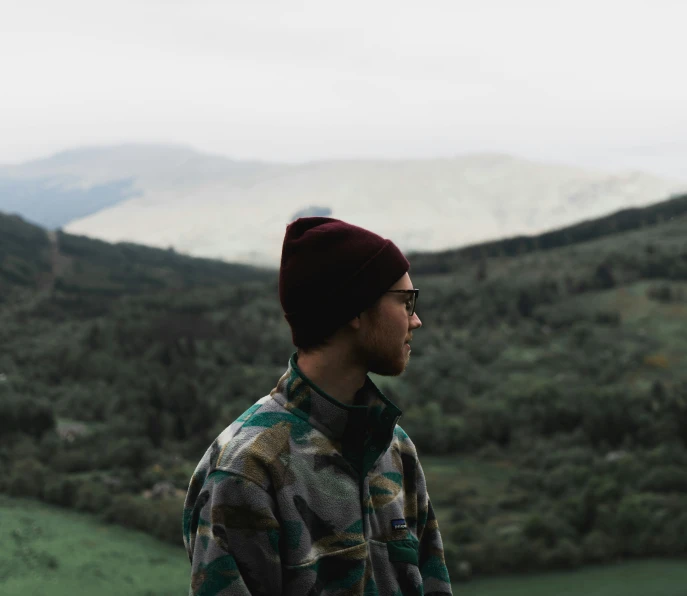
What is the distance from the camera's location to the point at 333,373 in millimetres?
2127

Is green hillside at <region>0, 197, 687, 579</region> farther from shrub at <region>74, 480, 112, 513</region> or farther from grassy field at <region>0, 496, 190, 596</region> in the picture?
grassy field at <region>0, 496, 190, 596</region>

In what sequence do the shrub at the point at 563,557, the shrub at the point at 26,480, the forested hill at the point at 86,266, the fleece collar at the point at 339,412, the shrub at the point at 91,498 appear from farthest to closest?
the forested hill at the point at 86,266
the shrub at the point at 563,557
the shrub at the point at 26,480
the shrub at the point at 91,498
the fleece collar at the point at 339,412

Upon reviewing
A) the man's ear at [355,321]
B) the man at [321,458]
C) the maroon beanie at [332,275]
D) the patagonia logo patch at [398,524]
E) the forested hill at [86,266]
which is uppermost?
the maroon beanie at [332,275]

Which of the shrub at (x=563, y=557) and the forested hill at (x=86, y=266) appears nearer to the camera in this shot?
the shrub at (x=563, y=557)

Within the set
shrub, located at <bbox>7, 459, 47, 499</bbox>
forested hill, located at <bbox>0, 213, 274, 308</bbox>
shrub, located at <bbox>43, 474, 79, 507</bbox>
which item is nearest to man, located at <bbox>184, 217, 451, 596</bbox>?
shrub, located at <bbox>7, 459, 47, 499</bbox>

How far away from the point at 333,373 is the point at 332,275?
21cm

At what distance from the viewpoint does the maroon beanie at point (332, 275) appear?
2090 mm

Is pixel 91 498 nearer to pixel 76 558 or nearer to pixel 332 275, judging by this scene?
pixel 76 558

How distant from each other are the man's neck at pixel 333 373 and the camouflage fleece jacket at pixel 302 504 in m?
0.03

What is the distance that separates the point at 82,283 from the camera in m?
54.5

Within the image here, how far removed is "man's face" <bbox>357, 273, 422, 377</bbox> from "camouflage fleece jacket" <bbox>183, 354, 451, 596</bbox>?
0.27ft

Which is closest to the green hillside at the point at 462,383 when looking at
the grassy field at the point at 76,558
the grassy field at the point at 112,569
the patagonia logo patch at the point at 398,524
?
the grassy field at the point at 112,569

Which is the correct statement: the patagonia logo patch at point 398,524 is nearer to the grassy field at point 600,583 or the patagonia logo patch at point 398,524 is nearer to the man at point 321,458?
the man at point 321,458

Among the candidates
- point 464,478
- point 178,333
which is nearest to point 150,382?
point 178,333
